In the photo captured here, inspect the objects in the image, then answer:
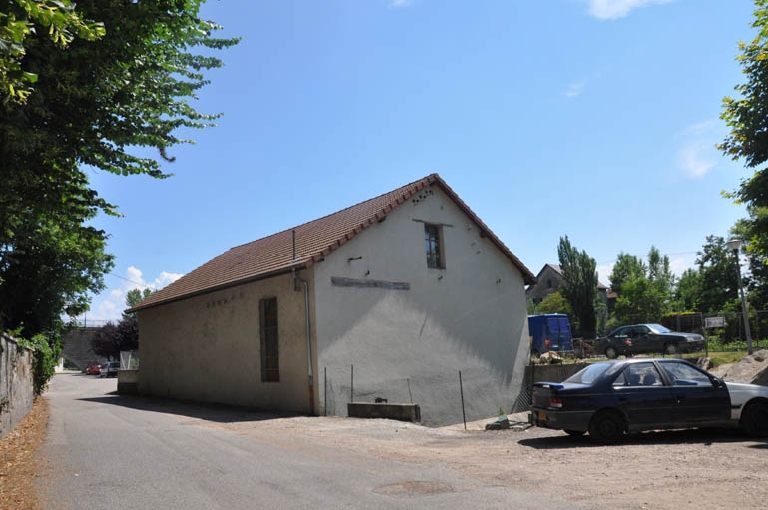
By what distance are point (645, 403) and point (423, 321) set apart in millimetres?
9629

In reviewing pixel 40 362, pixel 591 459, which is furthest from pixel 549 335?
pixel 40 362

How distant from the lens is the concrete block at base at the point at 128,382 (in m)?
26.9

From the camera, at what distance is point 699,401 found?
32.7ft

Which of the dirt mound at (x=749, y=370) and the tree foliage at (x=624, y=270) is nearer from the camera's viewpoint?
the dirt mound at (x=749, y=370)

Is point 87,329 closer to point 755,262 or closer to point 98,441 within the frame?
point 98,441

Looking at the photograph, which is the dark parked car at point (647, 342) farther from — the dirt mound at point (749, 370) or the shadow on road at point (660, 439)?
the shadow on road at point (660, 439)

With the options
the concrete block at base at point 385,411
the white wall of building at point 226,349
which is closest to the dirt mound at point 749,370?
the concrete block at base at point 385,411

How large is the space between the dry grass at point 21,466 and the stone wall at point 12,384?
10.6 inches

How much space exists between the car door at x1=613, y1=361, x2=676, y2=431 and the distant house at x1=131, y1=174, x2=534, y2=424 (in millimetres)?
8127

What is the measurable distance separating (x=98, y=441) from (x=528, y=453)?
308 inches

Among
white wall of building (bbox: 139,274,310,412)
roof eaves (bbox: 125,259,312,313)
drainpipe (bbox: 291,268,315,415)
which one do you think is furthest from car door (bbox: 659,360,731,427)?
roof eaves (bbox: 125,259,312,313)

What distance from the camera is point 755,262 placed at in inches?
2152

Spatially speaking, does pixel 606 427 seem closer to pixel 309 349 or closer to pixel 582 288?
pixel 309 349

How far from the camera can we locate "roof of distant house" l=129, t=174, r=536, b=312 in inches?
668
